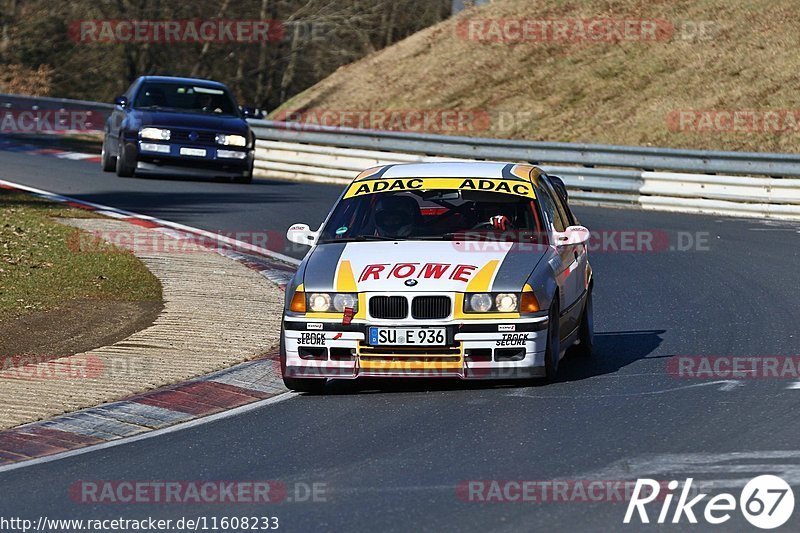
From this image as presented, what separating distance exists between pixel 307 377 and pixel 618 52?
988 inches

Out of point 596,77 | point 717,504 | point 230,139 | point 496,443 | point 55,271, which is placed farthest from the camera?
point 596,77

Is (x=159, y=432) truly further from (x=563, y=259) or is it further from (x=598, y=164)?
(x=598, y=164)

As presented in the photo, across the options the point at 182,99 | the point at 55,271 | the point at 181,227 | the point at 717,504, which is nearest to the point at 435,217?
the point at 717,504

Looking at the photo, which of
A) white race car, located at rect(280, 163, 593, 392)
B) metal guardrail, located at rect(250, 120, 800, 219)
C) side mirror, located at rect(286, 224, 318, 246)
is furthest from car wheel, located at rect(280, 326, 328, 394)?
metal guardrail, located at rect(250, 120, 800, 219)

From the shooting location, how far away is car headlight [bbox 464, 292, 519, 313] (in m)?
8.77

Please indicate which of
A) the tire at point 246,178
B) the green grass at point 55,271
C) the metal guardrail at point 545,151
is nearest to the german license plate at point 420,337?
the green grass at point 55,271

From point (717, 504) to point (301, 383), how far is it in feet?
12.1

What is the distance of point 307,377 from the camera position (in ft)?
29.6

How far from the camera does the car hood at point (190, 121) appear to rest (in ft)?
78.0

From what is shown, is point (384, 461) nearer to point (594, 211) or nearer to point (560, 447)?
point (560, 447)

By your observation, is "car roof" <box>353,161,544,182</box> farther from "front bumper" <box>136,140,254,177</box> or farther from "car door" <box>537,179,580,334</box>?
"front bumper" <box>136,140,254,177</box>

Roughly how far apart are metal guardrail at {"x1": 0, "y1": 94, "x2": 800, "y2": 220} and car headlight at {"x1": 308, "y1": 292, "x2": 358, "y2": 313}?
13257 millimetres

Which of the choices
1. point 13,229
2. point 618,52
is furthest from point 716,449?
point 618,52

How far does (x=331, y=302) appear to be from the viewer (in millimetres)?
8945
